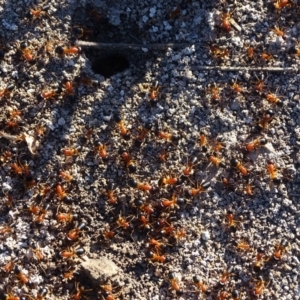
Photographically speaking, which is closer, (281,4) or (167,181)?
(167,181)

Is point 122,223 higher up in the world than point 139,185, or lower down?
lower down

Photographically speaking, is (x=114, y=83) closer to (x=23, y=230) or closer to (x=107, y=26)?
(x=107, y=26)

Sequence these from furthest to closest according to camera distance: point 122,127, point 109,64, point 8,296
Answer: point 109,64, point 122,127, point 8,296

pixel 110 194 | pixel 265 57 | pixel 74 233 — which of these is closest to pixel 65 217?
pixel 74 233

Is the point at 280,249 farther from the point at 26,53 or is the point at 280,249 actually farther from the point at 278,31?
the point at 26,53

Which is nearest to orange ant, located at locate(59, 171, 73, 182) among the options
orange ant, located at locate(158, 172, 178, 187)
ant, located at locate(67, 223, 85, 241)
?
ant, located at locate(67, 223, 85, 241)

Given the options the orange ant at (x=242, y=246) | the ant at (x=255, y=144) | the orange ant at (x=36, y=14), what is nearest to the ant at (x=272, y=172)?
the ant at (x=255, y=144)

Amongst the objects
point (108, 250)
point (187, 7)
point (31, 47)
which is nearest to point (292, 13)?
point (187, 7)

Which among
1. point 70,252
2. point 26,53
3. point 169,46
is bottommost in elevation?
point 70,252

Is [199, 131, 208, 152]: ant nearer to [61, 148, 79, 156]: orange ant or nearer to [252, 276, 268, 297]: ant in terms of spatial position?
[61, 148, 79, 156]: orange ant
